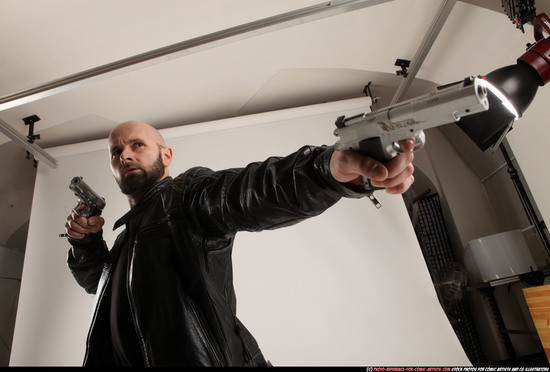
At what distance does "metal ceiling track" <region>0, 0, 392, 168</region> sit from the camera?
71.7 inches

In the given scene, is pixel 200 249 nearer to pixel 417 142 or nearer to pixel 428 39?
pixel 417 142

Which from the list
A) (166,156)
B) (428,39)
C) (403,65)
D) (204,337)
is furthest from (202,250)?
(403,65)

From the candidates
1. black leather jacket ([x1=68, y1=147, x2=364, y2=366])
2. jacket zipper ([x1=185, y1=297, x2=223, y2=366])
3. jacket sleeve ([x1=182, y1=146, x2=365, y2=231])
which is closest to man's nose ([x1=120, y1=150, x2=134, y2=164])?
black leather jacket ([x1=68, y1=147, x2=364, y2=366])

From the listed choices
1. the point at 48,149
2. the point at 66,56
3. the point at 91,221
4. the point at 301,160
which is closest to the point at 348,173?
the point at 301,160

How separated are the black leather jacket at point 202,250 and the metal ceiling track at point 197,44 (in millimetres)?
1190

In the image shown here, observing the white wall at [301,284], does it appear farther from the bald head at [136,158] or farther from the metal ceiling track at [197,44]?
the bald head at [136,158]

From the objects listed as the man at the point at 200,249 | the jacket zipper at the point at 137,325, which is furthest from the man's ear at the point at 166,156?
the jacket zipper at the point at 137,325

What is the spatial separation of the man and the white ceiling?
150 centimetres

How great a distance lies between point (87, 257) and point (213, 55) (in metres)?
1.74

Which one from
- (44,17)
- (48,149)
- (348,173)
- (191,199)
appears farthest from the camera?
(48,149)

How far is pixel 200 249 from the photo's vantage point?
36.8 inches

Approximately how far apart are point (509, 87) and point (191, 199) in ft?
4.62

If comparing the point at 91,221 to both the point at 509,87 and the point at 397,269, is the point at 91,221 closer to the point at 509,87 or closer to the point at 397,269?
the point at 509,87

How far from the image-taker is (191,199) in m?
0.99
